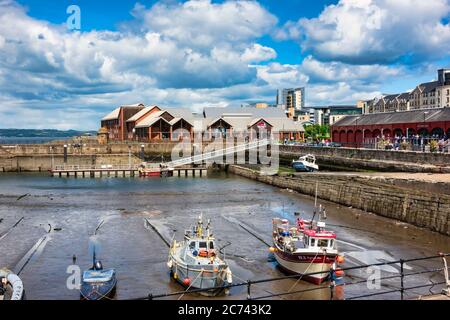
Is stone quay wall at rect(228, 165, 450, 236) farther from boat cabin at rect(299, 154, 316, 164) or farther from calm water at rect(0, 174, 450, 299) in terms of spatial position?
boat cabin at rect(299, 154, 316, 164)

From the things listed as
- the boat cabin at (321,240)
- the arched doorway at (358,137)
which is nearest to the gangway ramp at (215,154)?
the arched doorway at (358,137)

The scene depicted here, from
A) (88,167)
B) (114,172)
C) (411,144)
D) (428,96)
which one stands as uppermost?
(428,96)

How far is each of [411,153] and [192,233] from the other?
41861mm

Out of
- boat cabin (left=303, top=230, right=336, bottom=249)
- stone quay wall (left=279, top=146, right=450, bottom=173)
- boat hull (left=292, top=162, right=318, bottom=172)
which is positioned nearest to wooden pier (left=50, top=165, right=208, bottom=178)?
boat hull (left=292, top=162, right=318, bottom=172)

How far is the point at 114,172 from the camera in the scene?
311 ft

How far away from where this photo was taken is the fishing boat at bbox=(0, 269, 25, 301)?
2278cm

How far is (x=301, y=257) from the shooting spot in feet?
89.7

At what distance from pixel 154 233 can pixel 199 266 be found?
16.7 metres

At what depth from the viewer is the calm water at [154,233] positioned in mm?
28891

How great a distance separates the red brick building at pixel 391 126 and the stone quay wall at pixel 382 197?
22.5 metres

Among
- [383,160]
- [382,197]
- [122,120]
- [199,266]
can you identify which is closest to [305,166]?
[383,160]

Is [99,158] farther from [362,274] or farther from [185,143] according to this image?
[362,274]

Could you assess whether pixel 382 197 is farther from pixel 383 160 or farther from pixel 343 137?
pixel 343 137
